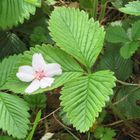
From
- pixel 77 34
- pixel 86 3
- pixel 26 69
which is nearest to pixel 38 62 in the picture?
pixel 26 69

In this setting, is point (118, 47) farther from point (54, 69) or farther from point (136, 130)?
point (54, 69)

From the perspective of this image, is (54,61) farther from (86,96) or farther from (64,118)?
(64,118)

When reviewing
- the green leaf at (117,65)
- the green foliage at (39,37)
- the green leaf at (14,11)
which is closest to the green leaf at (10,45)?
the green foliage at (39,37)

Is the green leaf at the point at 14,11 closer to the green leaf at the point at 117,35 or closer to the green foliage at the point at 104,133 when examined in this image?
the green leaf at the point at 117,35

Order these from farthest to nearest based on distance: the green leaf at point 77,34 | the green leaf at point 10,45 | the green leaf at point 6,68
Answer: the green leaf at point 10,45 → the green leaf at point 6,68 → the green leaf at point 77,34

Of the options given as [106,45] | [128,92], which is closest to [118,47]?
[106,45]

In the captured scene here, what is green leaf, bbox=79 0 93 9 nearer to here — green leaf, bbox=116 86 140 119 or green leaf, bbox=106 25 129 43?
green leaf, bbox=106 25 129 43
